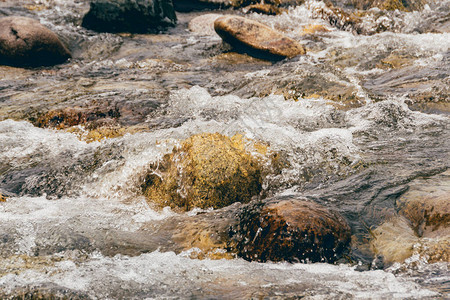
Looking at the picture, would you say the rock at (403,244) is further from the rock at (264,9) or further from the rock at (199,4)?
the rock at (199,4)

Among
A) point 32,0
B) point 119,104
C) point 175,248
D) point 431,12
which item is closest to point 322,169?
point 175,248

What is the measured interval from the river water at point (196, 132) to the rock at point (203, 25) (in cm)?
140

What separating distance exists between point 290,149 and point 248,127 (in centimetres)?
70

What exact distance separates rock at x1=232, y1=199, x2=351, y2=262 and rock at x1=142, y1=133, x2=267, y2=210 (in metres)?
0.60

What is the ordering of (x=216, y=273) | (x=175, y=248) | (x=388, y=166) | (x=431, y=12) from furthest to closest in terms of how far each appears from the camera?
(x=431, y=12) → (x=388, y=166) → (x=175, y=248) → (x=216, y=273)

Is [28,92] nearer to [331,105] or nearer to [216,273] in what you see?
[331,105]

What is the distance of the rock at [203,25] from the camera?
38.2ft

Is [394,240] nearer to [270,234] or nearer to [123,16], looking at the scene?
[270,234]

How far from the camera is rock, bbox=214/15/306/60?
8891 mm

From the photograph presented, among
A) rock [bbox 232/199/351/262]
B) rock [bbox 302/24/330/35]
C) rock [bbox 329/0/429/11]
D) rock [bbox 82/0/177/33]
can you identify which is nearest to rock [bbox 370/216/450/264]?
rock [bbox 232/199/351/262]

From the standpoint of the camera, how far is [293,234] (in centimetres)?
312

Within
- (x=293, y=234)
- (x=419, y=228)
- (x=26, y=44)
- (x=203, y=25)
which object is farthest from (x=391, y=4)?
(x=293, y=234)

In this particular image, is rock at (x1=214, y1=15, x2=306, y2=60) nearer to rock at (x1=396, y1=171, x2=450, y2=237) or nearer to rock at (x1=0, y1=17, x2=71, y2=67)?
rock at (x1=0, y1=17, x2=71, y2=67)

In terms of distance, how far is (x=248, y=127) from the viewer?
5176 millimetres
